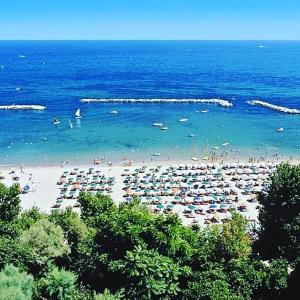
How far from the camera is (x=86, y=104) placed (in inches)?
4259

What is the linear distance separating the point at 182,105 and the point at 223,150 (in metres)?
38.8

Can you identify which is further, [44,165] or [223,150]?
[223,150]

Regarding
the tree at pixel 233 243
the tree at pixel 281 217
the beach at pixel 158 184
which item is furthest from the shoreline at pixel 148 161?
the tree at pixel 233 243

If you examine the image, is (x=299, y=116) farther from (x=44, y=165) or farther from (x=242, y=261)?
(x=242, y=261)

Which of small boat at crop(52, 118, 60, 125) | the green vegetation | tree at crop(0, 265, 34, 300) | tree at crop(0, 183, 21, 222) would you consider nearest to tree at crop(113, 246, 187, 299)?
the green vegetation

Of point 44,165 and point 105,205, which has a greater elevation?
point 105,205

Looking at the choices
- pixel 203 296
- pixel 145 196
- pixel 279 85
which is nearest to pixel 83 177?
pixel 145 196

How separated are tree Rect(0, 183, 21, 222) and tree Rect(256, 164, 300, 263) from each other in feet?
62.6

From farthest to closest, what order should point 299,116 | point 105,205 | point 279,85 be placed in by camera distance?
1. point 279,85
2. point 299,116
3. point 105,205

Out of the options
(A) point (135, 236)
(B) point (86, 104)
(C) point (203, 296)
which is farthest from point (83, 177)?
(B) point (86, 104)

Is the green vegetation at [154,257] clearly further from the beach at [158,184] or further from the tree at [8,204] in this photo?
the beach at [158,184]

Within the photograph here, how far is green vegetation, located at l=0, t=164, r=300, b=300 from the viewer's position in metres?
24.3

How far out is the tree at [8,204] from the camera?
122 ft

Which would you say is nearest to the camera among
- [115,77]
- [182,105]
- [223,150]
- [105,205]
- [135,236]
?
[135,236]
